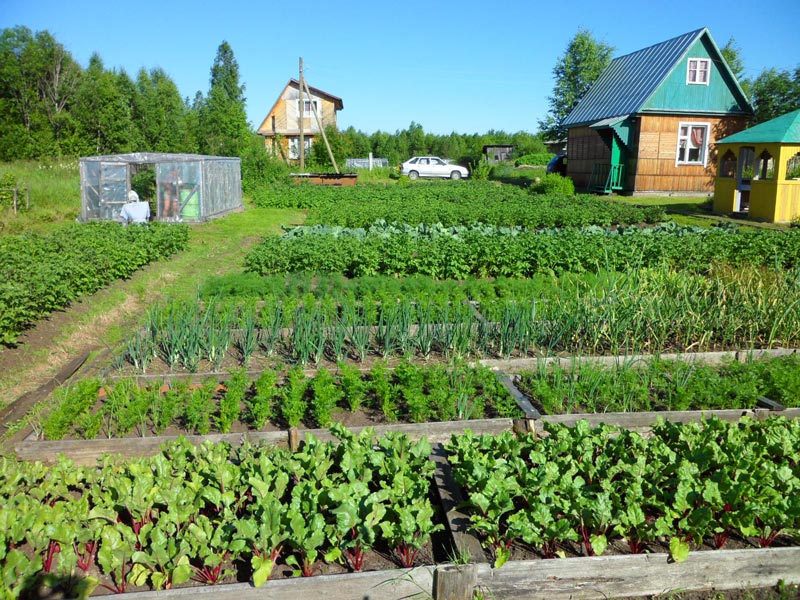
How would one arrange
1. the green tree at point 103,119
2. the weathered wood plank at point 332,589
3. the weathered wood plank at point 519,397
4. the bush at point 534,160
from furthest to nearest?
1. the bush at point 534,160
2. the green tree at point 103,119
3. the weathered wood plank at point 519,397
4. the weathered wood plank at point 332,589

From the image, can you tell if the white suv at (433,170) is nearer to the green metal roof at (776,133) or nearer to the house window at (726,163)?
the house window at (726,163)

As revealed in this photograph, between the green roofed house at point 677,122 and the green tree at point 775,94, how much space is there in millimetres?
7552

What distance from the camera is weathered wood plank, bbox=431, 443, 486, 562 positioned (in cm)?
357

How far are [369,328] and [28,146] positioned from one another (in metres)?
27.6

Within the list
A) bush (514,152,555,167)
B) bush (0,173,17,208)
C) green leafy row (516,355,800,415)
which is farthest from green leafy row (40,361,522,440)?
bush (514,152,555,167)

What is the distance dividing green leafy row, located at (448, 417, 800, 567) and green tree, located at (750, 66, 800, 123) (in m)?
32.0

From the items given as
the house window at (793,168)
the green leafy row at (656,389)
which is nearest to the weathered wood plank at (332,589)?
the green leafy row at (656,389)

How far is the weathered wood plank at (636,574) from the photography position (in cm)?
339

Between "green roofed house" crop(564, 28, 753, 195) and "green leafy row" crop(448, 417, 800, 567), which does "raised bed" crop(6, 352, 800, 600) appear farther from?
"green roofed house" crop(564, 28, 753, 195)

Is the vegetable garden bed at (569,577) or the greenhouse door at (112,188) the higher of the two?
Answer: the greenhouse door at (112,188)

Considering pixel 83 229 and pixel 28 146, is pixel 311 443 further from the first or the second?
pixel 28 146

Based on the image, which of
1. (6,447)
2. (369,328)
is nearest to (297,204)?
(369,328)

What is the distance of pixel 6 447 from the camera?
519 centimetres

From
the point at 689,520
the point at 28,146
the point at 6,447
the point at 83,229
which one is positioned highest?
the point at 28,146
